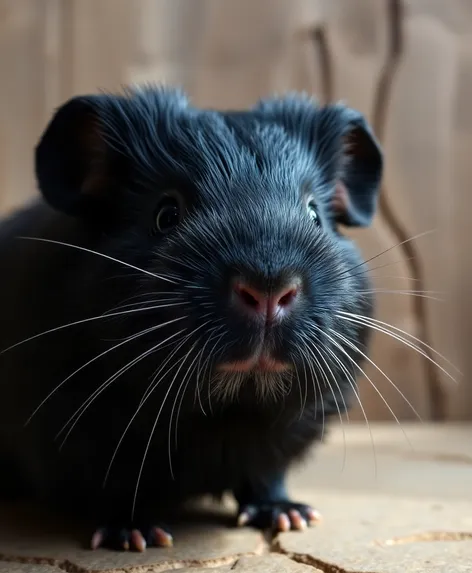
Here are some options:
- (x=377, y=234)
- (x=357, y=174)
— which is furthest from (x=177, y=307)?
(x=377, y=234)

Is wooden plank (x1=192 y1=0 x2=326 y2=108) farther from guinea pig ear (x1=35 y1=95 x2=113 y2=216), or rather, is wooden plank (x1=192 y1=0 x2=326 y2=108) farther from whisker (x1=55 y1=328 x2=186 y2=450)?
whisker (x1=55 y1=328 x2=186 y2=450)

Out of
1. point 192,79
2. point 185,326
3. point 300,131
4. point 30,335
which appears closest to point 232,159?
point 300,131

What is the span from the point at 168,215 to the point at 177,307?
0.90ft

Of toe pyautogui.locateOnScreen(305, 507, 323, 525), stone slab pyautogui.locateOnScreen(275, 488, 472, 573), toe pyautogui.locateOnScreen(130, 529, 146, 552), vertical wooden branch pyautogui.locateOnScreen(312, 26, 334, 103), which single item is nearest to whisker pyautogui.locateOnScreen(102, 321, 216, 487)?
toe pyautogui.locateOnScreen(130, 529, 146, 552)

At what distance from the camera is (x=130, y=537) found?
1548mm

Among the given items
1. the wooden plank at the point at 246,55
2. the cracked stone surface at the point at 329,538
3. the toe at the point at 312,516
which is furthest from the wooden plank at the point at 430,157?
the toe at the point at 312,516

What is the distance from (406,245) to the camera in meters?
3.23

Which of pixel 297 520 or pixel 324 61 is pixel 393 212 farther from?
pixel 297 520

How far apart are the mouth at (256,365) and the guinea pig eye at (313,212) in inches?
15.3

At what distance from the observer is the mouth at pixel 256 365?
1.25 metres

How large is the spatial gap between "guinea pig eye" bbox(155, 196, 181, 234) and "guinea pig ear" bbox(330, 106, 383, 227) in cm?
45

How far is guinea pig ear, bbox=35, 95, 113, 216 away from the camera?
64.3 inches

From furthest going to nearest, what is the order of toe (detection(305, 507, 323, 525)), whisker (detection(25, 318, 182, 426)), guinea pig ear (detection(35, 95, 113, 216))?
toe (detection(305, 507, 323, 525))
guinea pig ear (detection(35, 95, 113, 216))
whisker (detection(25, 318, 182, 426))

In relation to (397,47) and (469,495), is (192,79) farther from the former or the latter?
(469,495)
